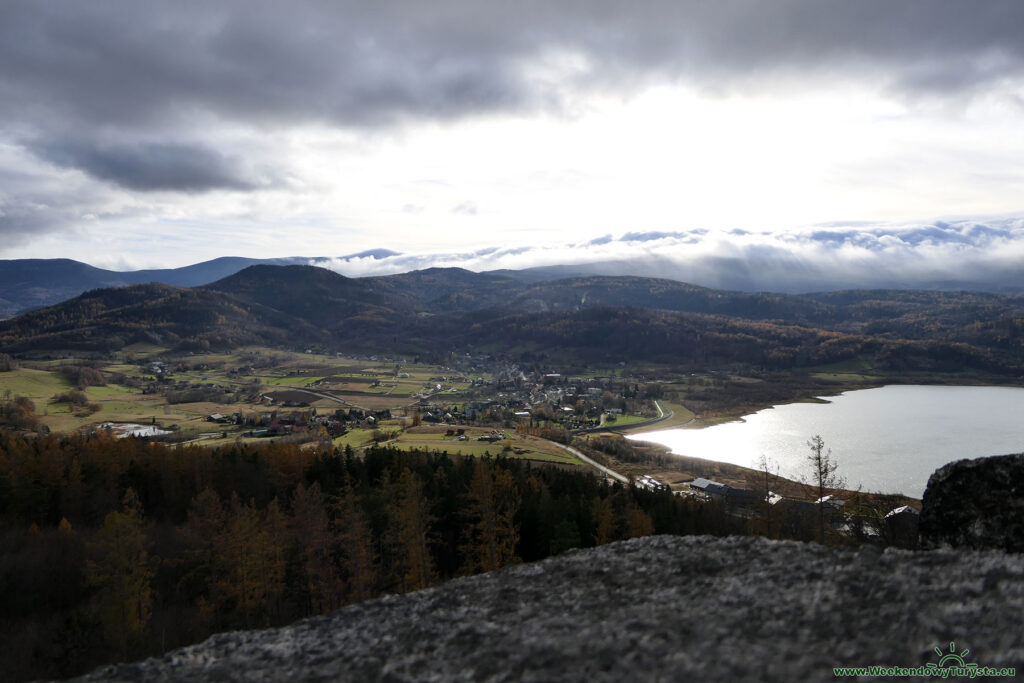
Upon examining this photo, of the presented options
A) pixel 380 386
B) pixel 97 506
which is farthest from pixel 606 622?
pixel 380 386

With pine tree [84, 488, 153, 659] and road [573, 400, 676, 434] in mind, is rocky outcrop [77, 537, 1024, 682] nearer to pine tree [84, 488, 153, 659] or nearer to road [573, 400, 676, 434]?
pine tree [84, 488, 153, 659]

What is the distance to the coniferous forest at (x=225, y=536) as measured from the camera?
18328 millimetres

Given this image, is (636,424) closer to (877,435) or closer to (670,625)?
(877,435)

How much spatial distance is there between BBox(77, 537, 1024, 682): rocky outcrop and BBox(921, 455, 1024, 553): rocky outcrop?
9.43 ft

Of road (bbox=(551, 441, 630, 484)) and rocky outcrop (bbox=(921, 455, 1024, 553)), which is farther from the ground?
rocky outcrop (bbox=(921, 455, 1024, 553))

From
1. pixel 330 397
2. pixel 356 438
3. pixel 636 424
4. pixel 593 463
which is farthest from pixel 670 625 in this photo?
pixel 330 397

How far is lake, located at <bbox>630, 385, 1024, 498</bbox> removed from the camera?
53.7 meters

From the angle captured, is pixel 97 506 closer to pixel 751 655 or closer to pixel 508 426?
pixel 751 655

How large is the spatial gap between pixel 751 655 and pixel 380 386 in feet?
412

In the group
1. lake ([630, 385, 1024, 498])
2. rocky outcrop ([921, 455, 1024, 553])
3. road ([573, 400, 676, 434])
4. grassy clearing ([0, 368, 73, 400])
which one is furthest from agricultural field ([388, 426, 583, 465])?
grassy clearing ([0, 368, 73, 400])

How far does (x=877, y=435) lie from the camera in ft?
225

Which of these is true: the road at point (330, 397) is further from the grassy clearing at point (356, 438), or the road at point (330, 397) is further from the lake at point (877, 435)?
the lake at point (877, 435)

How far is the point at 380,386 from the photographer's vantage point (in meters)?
125

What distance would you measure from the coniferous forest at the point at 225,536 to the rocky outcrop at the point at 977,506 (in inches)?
623
